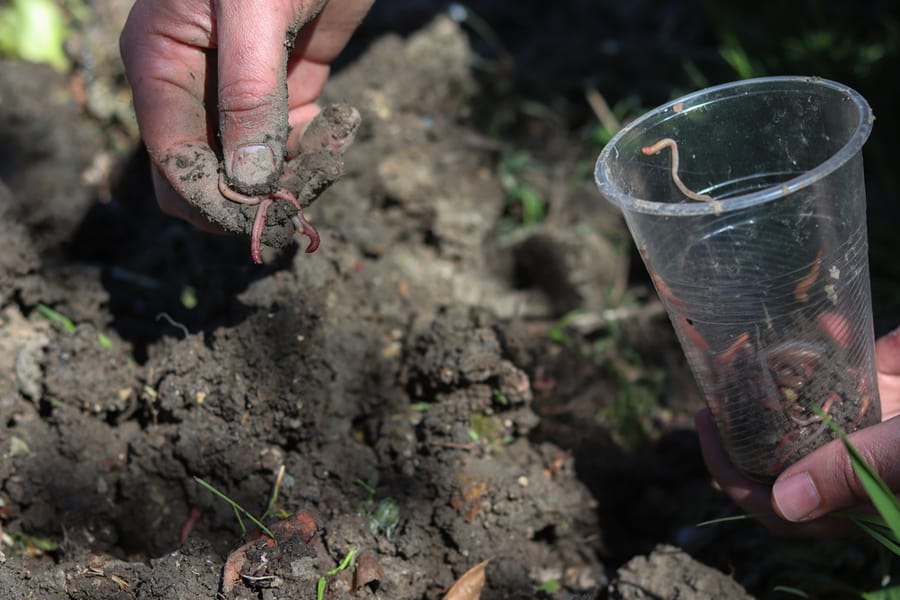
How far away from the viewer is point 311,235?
1952 mm

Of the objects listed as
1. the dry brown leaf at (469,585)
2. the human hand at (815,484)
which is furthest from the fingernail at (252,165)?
the human hand at (815,484)

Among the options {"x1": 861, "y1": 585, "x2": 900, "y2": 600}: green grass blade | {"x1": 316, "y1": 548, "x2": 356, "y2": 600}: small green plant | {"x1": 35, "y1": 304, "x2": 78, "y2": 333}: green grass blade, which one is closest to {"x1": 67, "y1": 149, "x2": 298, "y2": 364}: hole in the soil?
{"x1": 35, "y1": 304, "x2": 78, "y2": 333}: green grass blade

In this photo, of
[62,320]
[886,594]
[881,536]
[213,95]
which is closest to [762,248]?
[881,536]

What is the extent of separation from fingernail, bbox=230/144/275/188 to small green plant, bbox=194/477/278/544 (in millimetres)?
722

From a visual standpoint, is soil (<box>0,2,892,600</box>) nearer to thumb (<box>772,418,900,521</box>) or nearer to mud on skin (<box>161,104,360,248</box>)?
thumb (<box>772,418,900,521</box>)

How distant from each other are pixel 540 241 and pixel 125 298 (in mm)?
1500

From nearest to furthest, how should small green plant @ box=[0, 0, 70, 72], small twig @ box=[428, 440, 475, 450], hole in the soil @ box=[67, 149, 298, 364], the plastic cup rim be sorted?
1. the plastic cup rim
2. small twig @ box=[428, 440, 475, 450]
3. hole in the soil @ box=[67, 149, 298, 364]
4. small green plant @ box=[0, 0, 70, 72]

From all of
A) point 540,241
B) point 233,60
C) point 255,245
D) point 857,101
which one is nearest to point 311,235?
point 255,245

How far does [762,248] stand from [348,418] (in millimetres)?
1193

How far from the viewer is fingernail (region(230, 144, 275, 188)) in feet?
6.03

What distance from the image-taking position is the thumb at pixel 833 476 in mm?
1738

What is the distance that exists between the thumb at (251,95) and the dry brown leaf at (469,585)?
3.42ft

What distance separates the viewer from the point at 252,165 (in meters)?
1.84

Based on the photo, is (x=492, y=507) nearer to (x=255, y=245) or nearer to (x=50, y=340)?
(x=255, y=245)
